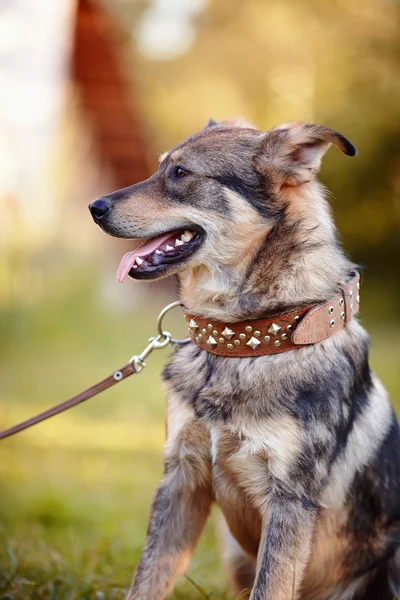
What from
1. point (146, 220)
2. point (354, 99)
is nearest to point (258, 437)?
point (146, 220)

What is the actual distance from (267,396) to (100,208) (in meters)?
0.98

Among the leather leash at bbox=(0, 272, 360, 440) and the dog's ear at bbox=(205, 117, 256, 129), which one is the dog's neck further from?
the dog's ear at bbox=(205, 117, 256, 129)

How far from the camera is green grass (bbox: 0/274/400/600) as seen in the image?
339 centimetres

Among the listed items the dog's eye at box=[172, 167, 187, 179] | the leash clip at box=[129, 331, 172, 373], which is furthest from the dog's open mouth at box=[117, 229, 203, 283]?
the leash clip at box=[129, 331, 172, 373]

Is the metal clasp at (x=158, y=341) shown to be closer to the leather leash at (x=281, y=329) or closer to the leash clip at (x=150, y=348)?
the leash clip at (x=150, y=348)

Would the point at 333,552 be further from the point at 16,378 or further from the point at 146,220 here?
the point at 16,378

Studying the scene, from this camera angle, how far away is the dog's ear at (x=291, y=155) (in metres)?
2.74

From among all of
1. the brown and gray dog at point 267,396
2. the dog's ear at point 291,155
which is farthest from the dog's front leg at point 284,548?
the dog's ear at point 291,155

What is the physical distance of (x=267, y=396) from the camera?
260cm

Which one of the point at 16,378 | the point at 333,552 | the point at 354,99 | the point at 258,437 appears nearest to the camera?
the point at 258,437

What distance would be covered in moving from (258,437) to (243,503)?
1.02ft

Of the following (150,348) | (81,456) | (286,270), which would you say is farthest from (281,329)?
(81,456)

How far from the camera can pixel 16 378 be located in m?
8.42

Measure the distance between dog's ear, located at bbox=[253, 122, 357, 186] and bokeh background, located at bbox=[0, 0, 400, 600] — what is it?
0.94 meters
